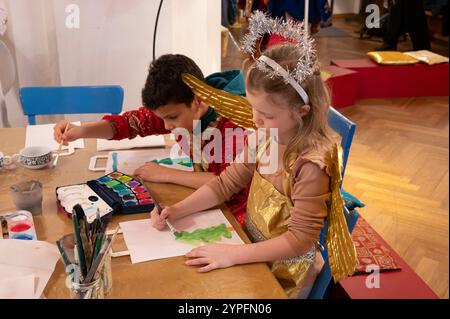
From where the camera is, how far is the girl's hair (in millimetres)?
982

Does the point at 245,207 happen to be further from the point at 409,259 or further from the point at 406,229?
the point at 406,229

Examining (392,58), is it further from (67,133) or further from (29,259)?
(29,259)

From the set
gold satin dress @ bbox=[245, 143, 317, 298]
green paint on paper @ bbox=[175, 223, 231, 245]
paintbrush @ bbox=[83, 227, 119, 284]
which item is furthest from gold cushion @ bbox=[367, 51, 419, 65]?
paintbrush @ bbox=[83, 227, 119, 284]

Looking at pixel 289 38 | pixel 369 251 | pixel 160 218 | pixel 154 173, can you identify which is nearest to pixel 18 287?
pixel 160 218

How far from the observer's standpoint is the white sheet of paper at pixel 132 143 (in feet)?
4.75

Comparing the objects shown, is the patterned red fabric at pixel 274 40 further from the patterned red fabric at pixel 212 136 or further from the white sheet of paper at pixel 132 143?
the white sheet of paper at pixel 132 143

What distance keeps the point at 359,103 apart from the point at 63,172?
9.53ft

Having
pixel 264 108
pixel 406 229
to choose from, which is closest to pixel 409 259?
pixel 406 229

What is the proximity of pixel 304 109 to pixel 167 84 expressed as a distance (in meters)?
0.42

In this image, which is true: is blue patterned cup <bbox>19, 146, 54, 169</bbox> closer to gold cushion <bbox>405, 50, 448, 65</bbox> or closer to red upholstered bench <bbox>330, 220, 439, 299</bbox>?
red upholstered bench <bbox>330, 220, 439, 299</bbox>

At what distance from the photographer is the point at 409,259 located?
2004 mm

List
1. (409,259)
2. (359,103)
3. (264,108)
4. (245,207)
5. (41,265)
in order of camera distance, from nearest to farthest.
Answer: (41,265) → (264,108) → (245,207) → (409,259) → (359,103)

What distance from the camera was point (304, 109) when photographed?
39.3 inches
